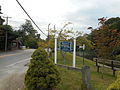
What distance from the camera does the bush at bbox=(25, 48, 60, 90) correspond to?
16.2 ft

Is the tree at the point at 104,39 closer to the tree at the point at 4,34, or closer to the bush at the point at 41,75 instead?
the bush at the point at 41,75

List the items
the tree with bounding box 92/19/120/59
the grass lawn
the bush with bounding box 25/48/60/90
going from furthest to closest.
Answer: the tree with bounding box 92/19/120/59, the grass lawn, the bush with bounding box 25/48/60/90

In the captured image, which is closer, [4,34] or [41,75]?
[41,75]

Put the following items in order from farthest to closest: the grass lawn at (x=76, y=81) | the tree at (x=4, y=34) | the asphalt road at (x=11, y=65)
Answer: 1. the tree at (x=4, y=34)
2. the asphalt road at (x=11, y=65)
3. the grass lawn at (x=76, y=81)

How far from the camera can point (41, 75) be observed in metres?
5.04

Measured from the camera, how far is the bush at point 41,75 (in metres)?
4.93

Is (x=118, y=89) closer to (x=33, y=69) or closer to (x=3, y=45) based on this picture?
(x=33, y=69)

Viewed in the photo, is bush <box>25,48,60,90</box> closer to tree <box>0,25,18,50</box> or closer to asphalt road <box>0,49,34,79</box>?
asphalt road <box>0,49,34,79</box>

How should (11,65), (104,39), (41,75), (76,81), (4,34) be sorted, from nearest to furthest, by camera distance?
1. (41,75)
2. (76,81)
3. (104,39)
4. (11,65)
5. (4,34)

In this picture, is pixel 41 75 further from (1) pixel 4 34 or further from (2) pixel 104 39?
(1) pixel 4 34

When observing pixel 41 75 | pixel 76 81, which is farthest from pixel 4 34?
pixel 41 75

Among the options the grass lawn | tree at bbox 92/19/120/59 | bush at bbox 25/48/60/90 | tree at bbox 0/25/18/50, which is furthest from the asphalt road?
tree at bbox 0/25/18/50

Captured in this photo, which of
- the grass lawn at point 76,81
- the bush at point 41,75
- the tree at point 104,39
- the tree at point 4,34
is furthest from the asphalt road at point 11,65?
the tree at point 4,34

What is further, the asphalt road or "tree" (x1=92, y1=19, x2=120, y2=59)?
the asphalt road
